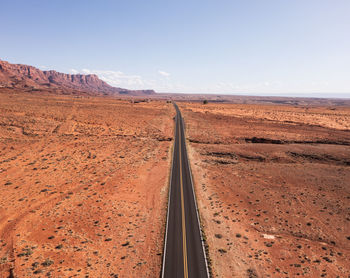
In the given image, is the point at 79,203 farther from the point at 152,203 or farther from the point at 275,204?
the point at 275,204

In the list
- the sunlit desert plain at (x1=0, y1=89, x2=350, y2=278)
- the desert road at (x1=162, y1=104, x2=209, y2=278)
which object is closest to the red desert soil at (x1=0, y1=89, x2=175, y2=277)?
the sunlit desert plain at (x1=0, y1=89, x2=350, y2=278)

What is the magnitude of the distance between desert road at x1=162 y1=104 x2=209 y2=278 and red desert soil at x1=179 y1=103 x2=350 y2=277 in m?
1.43

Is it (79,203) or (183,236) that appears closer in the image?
(183,236)

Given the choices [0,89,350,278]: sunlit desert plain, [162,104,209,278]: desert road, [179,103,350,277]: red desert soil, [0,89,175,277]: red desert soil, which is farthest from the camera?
[179,103,350,277]: red desert soil

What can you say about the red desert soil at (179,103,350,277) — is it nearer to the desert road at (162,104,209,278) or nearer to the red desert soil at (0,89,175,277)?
the desert road at (162,104,209,278)

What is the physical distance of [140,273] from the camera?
18.8 m

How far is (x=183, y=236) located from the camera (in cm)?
2342

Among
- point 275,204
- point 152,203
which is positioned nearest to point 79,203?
point 152,203

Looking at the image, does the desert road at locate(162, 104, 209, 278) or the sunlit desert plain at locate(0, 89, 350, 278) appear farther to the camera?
the sunlit desert plain at locate(0, 89, 350, 278)

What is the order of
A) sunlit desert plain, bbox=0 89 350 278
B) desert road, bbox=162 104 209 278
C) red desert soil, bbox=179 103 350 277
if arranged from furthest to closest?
red desert soil, bbox=179 103 350 277, sunlit desert plain, bbox=0 89 350 278, desert road, bbox=162 104 209 278

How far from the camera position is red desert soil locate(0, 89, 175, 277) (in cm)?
1964

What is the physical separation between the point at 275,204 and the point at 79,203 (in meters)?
31.3

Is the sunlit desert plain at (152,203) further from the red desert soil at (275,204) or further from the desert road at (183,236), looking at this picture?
the desert road at (183,236)

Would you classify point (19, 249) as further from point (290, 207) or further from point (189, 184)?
point (290, 207)
